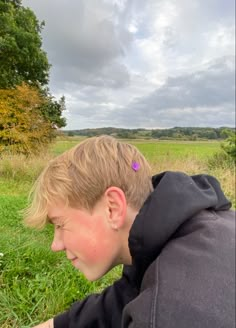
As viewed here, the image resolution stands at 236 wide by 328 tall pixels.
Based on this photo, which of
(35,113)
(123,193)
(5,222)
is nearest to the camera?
(123,193)

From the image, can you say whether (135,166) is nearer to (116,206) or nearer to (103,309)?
(116,206)

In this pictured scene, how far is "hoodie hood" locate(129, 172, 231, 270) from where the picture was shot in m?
0.98

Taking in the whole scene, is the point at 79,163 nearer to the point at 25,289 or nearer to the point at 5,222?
the point at 25,289

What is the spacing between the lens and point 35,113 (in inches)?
642

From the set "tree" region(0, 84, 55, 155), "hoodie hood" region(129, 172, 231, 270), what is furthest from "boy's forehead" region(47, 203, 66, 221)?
"tree" region(0, 84, 55, 155)

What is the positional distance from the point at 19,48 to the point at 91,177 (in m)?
19.9

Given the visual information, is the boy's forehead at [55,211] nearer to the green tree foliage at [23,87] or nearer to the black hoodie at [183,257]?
the black hoodie at [183,257]

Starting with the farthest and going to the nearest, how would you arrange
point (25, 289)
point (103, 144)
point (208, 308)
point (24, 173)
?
1. point (24, 173)
2. point (25, 289)
3. point (103, 144)
4. point (208, 308)

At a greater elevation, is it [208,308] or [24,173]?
[208,308]

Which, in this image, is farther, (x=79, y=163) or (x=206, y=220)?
(x=79, y=163)

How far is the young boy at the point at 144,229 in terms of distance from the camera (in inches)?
→ 32.5

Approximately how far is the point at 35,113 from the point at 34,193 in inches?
614

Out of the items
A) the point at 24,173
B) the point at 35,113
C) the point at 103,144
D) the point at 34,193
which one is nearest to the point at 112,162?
the point at 103,144

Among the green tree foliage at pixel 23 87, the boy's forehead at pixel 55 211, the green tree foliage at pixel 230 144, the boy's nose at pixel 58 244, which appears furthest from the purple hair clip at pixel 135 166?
the green tree foliage at pixel 23 87
